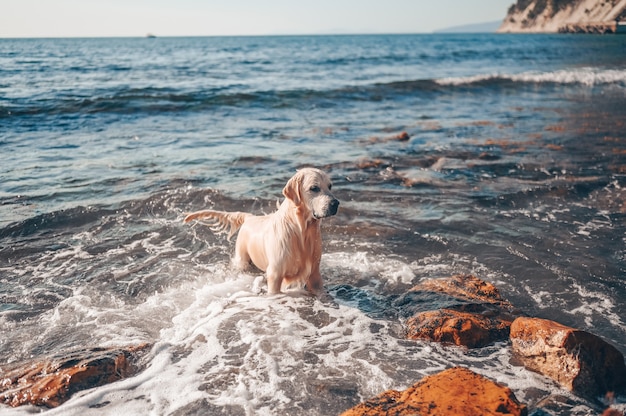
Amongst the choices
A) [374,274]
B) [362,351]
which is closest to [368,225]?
[374,274]

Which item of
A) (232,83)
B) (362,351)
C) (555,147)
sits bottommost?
(362,351)

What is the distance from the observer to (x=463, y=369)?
350cm

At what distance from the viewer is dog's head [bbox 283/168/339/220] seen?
16.6 ft

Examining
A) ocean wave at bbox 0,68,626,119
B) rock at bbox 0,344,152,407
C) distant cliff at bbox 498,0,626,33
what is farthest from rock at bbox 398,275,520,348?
distant cliff at bbox 498,0,626,33

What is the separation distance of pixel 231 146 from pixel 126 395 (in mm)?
10354

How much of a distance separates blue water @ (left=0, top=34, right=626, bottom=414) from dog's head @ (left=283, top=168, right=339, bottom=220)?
1.20m

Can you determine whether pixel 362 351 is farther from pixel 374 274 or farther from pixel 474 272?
pixel 474 272

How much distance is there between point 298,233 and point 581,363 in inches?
117

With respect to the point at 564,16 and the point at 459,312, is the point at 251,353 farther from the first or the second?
the point at 564,16

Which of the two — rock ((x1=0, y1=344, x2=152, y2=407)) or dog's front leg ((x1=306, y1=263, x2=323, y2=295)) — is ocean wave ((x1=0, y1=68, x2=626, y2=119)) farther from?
rock ((x1=0, y1=344, x2=152, y2=407))

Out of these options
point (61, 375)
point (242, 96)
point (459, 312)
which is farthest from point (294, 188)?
point (242, 96)

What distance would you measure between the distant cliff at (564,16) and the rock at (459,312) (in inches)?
3888

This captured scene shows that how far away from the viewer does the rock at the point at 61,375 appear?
3797 mm

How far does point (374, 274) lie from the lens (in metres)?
6.52
